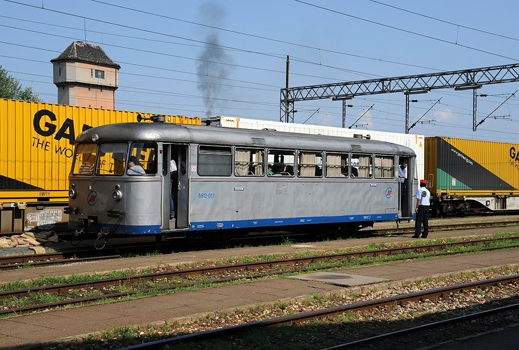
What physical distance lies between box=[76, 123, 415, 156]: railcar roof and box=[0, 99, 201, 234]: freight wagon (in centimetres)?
300

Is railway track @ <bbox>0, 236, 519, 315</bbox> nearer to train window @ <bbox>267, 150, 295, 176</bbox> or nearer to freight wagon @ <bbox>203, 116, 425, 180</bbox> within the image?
train window @ <bbox>267, 150, 295, 176</bbox>

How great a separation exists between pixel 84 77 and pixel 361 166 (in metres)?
63.2

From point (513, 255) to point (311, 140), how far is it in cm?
593

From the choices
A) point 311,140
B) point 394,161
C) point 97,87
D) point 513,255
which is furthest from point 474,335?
point 97,87

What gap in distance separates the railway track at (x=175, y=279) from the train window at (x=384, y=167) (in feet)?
13.0

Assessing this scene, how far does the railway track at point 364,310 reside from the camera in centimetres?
725

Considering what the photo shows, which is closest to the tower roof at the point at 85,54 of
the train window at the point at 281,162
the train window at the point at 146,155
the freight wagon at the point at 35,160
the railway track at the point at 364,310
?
the freight wagon at the point at 35,160

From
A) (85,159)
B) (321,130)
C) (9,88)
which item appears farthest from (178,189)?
(9,88)

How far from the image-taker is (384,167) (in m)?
20.5

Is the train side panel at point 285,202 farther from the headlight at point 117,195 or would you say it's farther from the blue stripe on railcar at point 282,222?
the headlight at point 117,195

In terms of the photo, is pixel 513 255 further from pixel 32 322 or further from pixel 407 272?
pixel 32 322

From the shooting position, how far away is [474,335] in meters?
7.94

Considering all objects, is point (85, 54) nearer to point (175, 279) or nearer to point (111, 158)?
point (111, 158)

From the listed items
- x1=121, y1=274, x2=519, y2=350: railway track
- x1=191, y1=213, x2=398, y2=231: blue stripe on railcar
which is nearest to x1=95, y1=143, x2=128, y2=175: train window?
x1=191, y1=213, x2=398, y2=231: blue stripe on railcar
